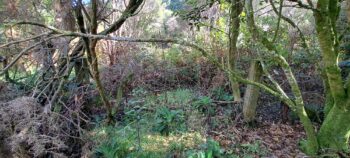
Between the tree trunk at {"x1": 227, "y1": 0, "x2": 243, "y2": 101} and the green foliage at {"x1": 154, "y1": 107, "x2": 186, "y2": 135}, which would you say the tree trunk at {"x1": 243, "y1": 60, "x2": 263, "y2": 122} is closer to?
the tree trunk at {"x1": 227, "y1": 0, "x2": 243, "y2": 101}

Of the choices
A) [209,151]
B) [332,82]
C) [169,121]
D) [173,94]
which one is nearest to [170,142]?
[169,121]

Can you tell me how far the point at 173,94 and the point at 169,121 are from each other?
1.39 m

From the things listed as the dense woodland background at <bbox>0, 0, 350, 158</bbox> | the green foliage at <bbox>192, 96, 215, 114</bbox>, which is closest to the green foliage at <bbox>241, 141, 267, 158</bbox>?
the dense woodland background at <bbox>0, 0, 350, 158</bbox>

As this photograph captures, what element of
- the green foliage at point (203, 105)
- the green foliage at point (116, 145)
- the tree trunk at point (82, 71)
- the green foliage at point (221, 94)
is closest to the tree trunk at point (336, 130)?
the green foliage at point (203, 105)

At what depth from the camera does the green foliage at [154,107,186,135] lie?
507 cm

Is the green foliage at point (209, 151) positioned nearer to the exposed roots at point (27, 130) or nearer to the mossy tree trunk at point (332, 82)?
the mossy tree trunk at point (332, 82)

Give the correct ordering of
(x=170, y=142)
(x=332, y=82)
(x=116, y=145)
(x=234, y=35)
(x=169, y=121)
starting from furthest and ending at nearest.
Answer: (x=234, y=35), (x=169, y=121), (x=170, y=142), (x=116, y=145), (x=332, y=82)

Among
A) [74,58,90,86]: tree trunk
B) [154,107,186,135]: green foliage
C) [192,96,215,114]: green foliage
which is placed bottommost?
[154,107,186,135]: green foliage

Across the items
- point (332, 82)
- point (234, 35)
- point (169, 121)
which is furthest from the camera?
point (234, 35)

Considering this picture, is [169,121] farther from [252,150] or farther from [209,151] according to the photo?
[252,150]

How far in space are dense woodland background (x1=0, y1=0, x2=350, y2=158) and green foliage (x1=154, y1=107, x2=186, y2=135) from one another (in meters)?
0.02

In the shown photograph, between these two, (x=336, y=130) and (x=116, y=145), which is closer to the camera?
(x=336, y=130)

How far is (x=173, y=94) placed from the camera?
6422 mm

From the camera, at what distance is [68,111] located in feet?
14.3
